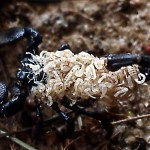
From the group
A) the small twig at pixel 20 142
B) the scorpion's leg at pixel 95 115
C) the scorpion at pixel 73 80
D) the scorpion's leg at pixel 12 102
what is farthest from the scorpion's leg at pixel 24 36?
the small twig at pixel 20 142

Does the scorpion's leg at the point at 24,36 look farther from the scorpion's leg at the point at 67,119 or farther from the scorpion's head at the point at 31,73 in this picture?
the scorpion's leg at the point at 67,119

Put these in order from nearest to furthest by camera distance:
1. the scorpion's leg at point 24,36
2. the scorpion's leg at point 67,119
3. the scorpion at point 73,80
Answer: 1. the scorpion at point 73,80
2. the scorpion's leg at point 67,119
3. the scorpion's leg at point 24,36

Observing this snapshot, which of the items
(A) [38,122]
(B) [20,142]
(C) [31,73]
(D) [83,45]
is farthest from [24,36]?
(B) [20,142]

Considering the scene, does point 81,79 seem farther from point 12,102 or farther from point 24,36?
point 24,36

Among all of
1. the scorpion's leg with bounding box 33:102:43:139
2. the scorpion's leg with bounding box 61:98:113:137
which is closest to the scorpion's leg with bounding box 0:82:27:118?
the scorpion's leg with bounding box 33:102:43:139

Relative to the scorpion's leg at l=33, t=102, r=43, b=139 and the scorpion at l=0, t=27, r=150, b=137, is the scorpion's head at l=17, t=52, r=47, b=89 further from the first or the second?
the scorpion's leg at l=33, t=102, r=43, b=139

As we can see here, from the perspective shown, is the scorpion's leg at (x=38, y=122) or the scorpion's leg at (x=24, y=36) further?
the scorpion's leg at (x=24, y=36)

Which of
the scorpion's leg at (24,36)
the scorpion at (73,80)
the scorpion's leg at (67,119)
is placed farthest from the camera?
the scorpion's leg at (24,36)
